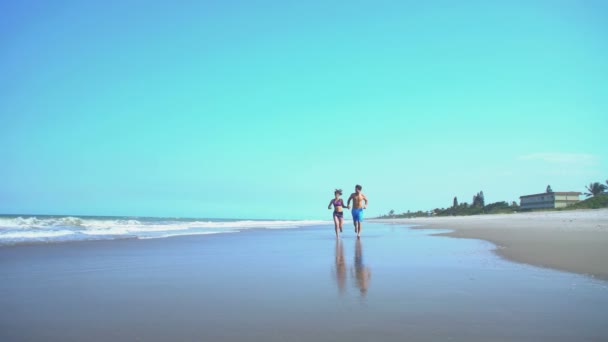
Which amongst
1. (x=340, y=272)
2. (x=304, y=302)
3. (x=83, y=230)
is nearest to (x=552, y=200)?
(x=83, y=230)

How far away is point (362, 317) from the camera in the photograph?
2875 mm

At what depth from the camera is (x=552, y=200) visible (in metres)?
47.1

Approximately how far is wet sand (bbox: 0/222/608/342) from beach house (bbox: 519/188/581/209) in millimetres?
49161

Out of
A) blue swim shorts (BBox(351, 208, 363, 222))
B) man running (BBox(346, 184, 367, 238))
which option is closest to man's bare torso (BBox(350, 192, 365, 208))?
man running (BBox(346, 184, 367, 238))

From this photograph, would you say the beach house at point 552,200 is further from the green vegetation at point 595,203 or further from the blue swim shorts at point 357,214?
the blue swim shorts at point 357,214

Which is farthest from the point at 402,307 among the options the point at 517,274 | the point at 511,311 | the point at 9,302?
the point at 9,302

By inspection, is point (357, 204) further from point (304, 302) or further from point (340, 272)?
point (304, 302)

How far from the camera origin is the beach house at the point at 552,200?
47.0 m

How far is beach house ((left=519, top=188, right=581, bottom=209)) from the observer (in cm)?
4700

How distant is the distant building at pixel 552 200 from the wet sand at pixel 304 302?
1935 inches

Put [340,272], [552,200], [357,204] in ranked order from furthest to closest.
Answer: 1. [552,200]
2. [357,204]
3. [340,272]

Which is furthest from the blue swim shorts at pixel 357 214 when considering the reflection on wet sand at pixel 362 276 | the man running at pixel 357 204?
the reflection on wet sand at pixel 362 276

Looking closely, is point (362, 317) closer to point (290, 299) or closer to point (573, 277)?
point (290, 299)

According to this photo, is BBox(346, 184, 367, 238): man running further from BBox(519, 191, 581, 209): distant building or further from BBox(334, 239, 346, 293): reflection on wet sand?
BBox(519, 191, 581, 209): distant building
